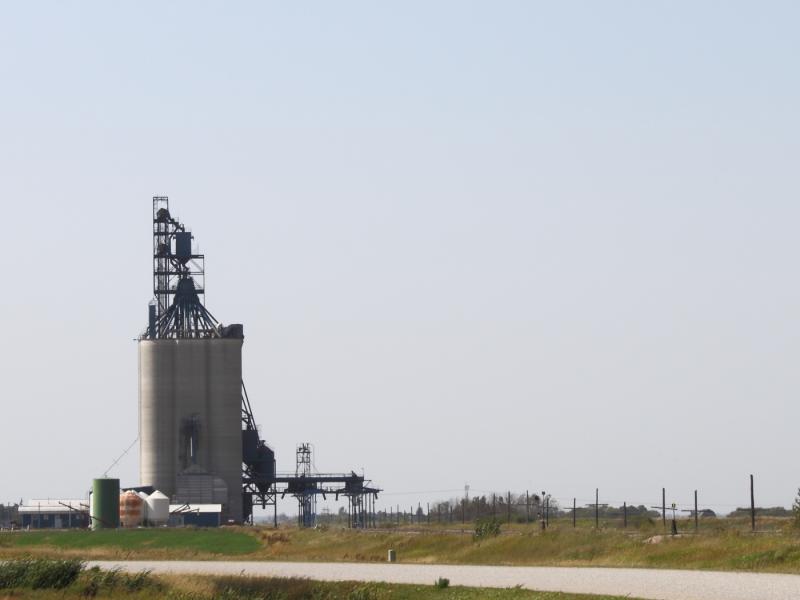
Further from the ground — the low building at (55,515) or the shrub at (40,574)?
the shrub at (40,574)

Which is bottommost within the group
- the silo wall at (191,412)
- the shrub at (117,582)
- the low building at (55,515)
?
the low building at (55,515)

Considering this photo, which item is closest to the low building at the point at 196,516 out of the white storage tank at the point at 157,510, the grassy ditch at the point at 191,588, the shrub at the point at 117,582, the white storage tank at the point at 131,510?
the white storage tank at the point at 157,510

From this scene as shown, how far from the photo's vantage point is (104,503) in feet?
425

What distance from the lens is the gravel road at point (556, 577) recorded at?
36844 mm

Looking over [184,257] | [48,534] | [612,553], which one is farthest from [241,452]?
[612,553]

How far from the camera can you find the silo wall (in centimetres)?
13750

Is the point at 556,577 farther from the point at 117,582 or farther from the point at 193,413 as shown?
the point at 193,413

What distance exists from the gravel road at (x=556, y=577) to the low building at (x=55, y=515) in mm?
81059

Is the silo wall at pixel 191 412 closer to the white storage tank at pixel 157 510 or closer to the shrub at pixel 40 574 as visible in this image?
the white storage tank at pixel 157 510

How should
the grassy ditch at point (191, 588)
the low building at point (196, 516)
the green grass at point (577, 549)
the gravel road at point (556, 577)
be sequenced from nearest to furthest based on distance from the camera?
the gravel road at point (556, 577)
the grassy ditch at point (191, 588)
the green grass at point (577, 549)
the low building at point (196, 516)

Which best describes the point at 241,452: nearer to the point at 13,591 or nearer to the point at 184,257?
the point at 184,257

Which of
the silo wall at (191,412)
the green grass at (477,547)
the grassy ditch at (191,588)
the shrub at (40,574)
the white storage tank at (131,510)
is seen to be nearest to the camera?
the grassy ditch at (191,588)

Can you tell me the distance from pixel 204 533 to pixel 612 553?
52.4 m

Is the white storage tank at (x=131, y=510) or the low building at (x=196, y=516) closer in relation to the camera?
the white storage tank at (x=131, y=510)
